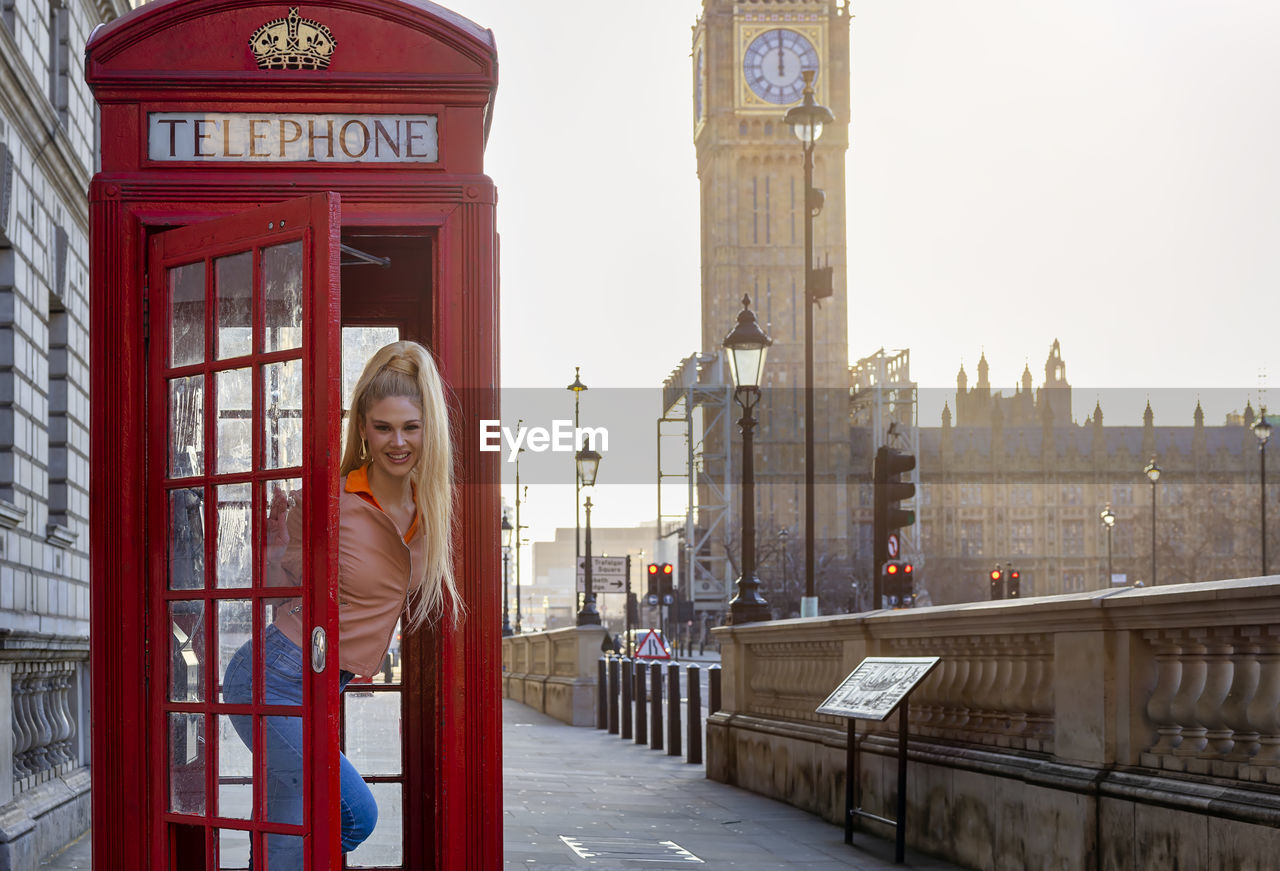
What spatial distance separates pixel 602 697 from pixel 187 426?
2015 centimetres

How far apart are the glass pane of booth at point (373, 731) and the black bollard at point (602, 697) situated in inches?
742

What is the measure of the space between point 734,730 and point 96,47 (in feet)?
33.6

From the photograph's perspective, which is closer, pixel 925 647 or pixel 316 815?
pixel 316 815

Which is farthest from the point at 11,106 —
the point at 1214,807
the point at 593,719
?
the point at 593,719

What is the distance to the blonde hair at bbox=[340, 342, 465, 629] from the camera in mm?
4988

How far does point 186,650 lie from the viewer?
5242mm

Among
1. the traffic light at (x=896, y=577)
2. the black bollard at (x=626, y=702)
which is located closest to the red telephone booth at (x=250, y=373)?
the traffic light at (x=896, y=577)

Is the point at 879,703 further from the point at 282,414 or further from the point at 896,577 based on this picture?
the point at 896,577

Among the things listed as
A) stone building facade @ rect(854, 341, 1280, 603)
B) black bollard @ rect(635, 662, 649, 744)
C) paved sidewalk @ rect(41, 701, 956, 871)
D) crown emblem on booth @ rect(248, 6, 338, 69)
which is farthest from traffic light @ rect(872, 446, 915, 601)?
stone building facade @ rect(854, 341, 1280, 603)

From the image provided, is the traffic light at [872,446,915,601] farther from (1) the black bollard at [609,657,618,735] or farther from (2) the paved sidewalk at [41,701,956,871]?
(1) the black bollard at [609,657,618,735]

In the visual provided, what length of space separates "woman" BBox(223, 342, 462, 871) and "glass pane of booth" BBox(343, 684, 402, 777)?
1015 mm

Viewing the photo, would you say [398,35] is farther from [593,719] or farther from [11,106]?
[593,719]

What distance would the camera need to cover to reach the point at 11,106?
35.8 feet

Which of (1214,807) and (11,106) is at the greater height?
(11,106)
